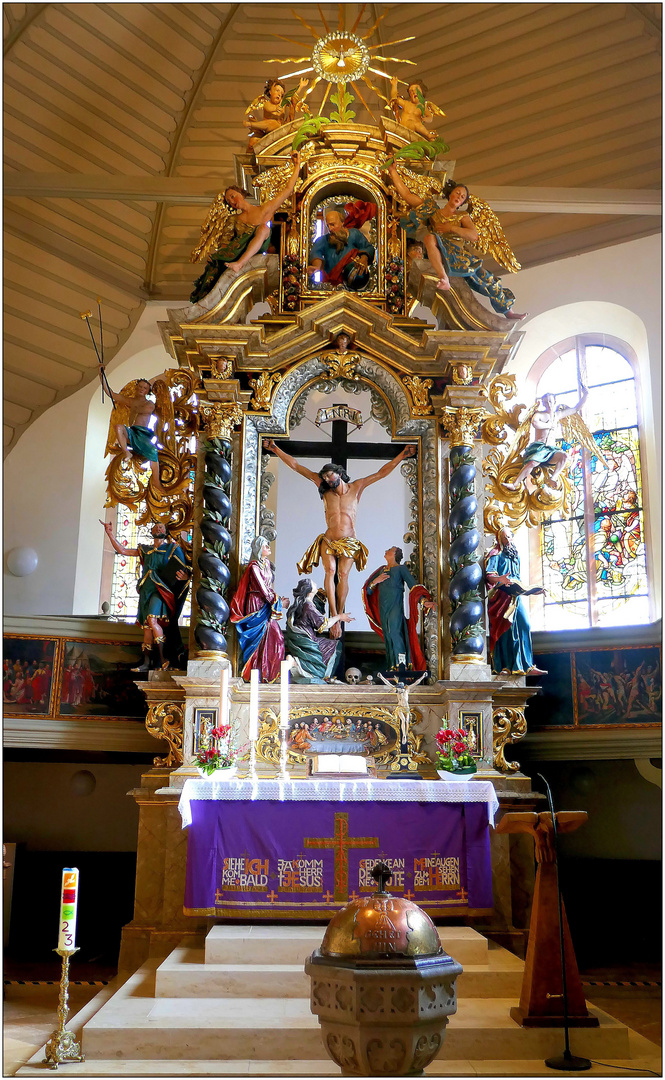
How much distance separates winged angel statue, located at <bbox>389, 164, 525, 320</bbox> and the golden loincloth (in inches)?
104

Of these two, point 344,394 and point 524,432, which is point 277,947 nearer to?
point 524,432

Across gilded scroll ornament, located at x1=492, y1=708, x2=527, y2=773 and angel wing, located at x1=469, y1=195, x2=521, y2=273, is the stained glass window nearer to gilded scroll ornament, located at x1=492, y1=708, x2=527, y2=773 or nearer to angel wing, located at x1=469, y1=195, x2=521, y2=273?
gilded scroll ornament, located at x1=492, y1=708, x2=527, y2=773

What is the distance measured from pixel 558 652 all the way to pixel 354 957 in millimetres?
7514

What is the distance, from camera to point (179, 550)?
9688 millimetres

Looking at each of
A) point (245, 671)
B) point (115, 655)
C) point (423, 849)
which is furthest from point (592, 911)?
point (115, 655)

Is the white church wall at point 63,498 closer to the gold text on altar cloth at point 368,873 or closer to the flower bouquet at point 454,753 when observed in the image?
the flower bouquet at point 454,753

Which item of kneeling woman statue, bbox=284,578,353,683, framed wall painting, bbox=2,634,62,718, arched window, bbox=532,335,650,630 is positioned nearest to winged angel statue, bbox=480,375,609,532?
kneeling woman statue, bbox=284,578,353,683

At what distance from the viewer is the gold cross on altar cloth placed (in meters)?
7.36

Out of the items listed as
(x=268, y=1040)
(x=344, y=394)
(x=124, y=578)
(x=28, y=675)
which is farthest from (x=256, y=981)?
(x=124, y=578)

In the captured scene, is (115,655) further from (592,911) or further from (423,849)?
(592,911)

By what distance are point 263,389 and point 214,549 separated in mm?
1709

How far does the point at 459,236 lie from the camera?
391 inches

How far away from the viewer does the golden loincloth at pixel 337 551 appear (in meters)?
9.39

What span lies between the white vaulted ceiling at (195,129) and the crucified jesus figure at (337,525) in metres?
3.57
